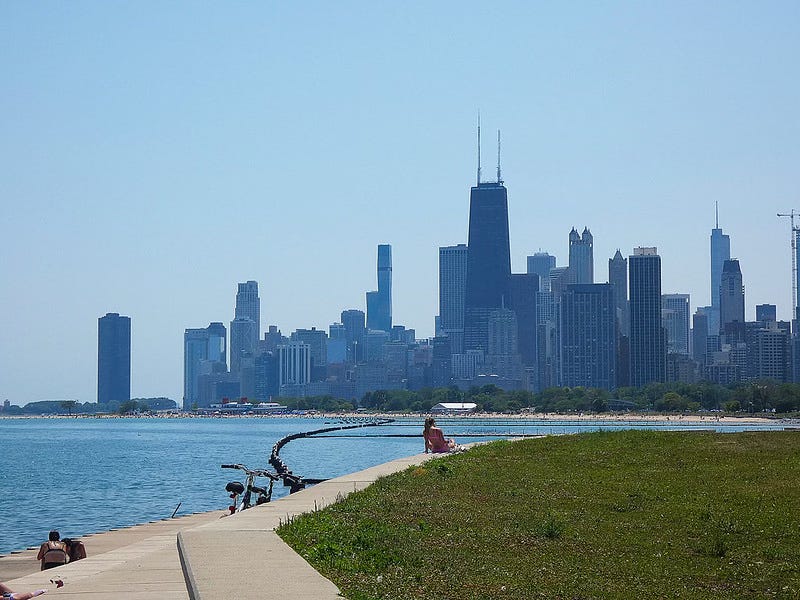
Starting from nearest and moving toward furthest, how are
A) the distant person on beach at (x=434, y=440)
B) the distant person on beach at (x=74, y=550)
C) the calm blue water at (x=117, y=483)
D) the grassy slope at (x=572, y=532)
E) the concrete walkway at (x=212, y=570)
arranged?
the concrete walkway at (x=212, y=570), the grassy slope at (x=572, y=532), the distant person on beach at (x=74, y=550), the distant person on beach at (x=434, y=440), the calm blue water at (x=117, y=483)

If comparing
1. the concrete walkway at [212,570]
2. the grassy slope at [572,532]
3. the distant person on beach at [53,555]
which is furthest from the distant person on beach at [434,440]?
the distant person on beach at [53,555]

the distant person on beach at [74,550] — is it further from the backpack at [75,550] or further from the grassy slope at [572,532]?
the grassy slope at [572,532]

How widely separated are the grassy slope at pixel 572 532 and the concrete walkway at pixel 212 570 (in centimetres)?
53

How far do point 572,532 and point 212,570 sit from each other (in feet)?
21.0

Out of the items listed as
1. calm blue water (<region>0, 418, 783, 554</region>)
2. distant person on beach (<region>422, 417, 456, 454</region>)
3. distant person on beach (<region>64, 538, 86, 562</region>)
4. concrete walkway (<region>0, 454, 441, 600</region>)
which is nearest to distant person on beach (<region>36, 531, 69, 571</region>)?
distant person on beach (<region>64, 538, 86, 562</region>)

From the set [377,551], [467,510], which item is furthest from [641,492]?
[377,551]

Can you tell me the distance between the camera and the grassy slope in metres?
14.1

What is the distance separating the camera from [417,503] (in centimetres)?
2256

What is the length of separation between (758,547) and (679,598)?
152 inches

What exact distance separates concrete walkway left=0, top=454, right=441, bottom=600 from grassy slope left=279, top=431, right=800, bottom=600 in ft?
1.73

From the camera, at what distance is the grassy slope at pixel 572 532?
46.2 ft

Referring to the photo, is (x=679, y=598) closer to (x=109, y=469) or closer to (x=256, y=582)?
(x=256, y=582)

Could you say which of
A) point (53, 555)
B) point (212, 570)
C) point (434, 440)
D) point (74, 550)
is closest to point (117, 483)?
point (434, 440)

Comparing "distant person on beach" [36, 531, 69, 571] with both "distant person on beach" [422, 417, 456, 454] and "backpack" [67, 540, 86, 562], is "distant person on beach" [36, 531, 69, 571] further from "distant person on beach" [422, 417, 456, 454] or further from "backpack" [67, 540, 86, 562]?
"distant person on beach" [422, 417, 456, 454]
